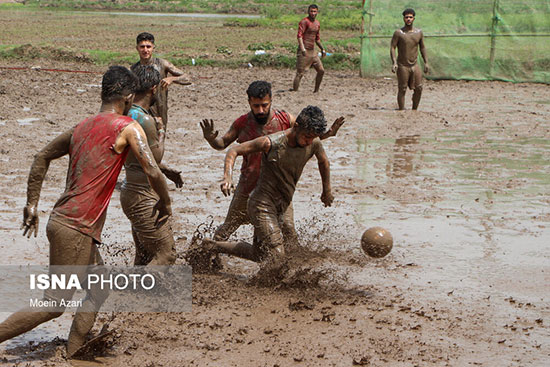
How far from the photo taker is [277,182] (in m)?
6.30

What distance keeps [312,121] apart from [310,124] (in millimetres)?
32

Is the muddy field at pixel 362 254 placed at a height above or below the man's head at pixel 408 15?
below

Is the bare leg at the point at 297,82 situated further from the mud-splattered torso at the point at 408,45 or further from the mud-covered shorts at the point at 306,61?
the mud-splattered torso at the point at 408,45

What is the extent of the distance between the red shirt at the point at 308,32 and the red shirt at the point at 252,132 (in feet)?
35.5

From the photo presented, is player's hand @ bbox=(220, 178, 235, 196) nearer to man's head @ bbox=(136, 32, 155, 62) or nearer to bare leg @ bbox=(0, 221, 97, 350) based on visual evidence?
bare leg @ bbox=(0, 221, 97, 350)

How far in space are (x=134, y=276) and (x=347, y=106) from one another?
33.3 feet

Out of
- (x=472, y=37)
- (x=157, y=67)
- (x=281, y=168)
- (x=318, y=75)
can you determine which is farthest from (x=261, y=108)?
(x=472, y=37)

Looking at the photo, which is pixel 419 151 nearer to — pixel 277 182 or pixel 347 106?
pixel 347 106

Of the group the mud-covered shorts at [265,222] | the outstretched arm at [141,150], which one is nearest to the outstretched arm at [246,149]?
the mud-covered shorts at [265,222]

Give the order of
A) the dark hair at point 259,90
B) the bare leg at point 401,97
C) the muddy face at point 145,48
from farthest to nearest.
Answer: the bare leg at point 401,97, the muddy face at point 145,48, the dark hair at point 259,90

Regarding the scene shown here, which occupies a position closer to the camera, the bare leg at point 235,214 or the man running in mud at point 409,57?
the bare leg at point 235,214

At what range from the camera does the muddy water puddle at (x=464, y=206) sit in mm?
6976

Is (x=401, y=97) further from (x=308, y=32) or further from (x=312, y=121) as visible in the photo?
(x=312, y=121)

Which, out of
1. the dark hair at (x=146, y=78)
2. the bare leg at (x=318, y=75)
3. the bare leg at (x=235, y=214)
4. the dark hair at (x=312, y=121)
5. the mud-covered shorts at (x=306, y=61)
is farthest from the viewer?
the mud-covered shorts at (x=306, y=61)
